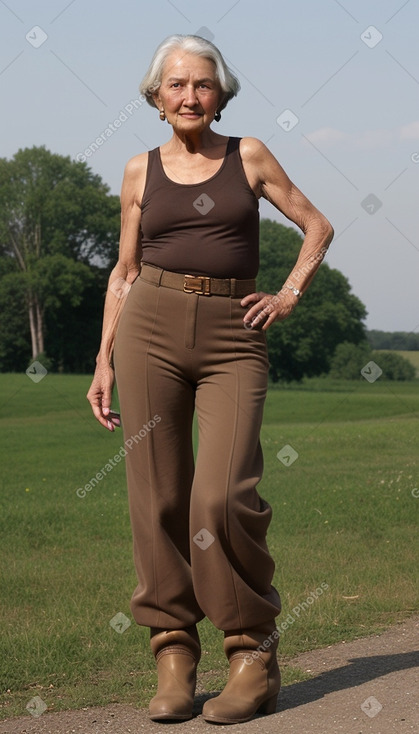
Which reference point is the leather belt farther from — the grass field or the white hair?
the grass field

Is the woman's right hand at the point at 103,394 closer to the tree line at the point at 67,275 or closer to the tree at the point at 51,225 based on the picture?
the tree line at the point at 67,275

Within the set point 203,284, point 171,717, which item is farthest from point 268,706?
point 203,284

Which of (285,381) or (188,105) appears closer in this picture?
(188,105)

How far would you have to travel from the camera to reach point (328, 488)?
11.9m

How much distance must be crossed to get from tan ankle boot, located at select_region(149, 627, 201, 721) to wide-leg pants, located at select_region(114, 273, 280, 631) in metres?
0.06

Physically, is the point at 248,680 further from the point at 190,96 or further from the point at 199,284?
the point at 190,96

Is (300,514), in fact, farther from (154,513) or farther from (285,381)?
(285,381)

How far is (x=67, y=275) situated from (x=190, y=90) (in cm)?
3413

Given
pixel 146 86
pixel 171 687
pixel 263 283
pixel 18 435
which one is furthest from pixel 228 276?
pixel 263 283

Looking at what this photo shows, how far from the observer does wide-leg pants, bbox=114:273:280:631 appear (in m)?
4.20

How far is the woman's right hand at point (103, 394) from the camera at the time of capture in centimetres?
464

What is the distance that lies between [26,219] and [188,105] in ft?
122

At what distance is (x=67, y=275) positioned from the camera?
3803 cm

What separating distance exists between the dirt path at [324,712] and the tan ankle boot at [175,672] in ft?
0.17
